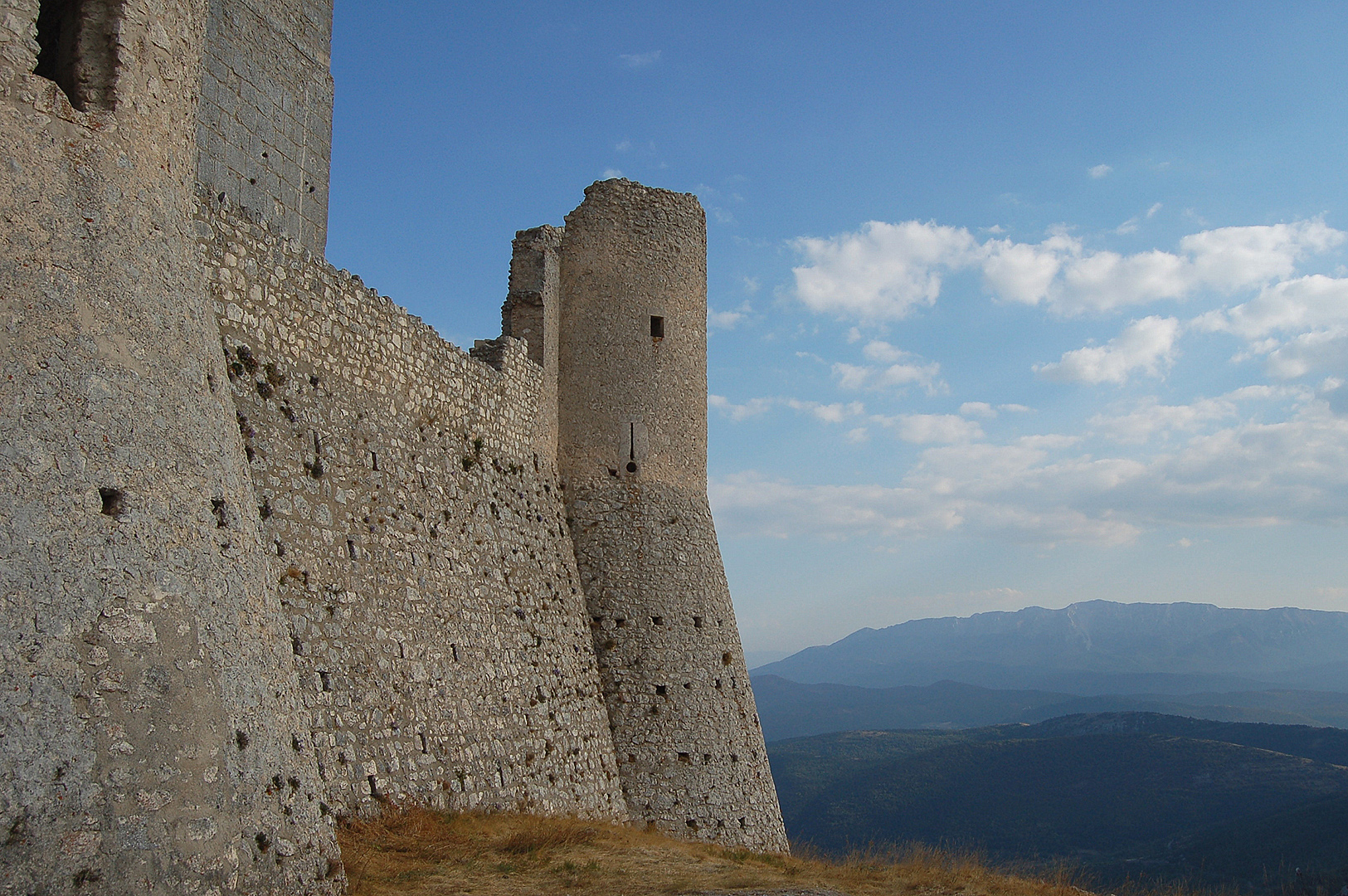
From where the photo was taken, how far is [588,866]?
8.34 m

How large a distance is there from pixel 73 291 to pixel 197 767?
2546 millimetres

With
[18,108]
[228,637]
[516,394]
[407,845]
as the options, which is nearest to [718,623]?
[516,394]

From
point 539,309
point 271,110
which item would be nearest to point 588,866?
point 539,309

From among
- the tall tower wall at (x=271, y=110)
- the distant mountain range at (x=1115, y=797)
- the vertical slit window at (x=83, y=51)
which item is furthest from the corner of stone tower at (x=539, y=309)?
the distant mountain range at (x=1115, y=797)

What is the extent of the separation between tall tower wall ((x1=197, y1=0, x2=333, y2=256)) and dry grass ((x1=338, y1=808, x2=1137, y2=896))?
348 inches

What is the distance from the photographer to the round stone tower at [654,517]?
45.9 feet

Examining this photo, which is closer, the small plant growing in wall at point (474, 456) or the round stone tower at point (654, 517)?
the small plant growing in wall at point (474, 456)

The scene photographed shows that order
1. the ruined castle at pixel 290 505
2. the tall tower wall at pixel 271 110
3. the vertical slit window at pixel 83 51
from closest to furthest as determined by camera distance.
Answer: the ruined castle at pixel 290 505, the vertical slit window at pixel 83 51, the tall tower wall at pixel 271 110

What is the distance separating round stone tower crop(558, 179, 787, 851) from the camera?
13992mm

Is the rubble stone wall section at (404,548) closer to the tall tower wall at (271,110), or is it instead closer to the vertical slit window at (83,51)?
the vertical slit window at (83,51)

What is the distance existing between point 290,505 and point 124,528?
4041mm

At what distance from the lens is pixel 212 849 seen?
4.89 m

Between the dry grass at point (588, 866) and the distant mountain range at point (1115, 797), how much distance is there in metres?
42.3

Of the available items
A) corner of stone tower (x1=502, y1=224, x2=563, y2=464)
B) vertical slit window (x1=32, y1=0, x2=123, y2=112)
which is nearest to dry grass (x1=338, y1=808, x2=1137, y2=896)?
vertical slit window (x1=32, y1=0, x2=123, y2=112)
